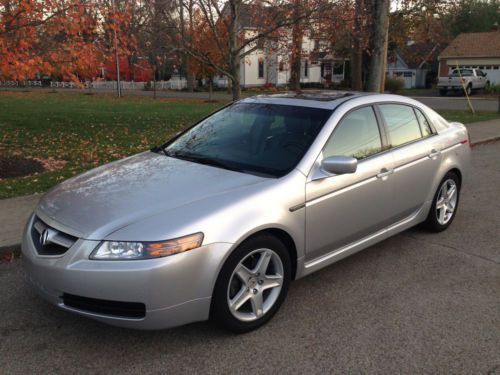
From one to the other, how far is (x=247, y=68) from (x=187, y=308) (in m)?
45.6

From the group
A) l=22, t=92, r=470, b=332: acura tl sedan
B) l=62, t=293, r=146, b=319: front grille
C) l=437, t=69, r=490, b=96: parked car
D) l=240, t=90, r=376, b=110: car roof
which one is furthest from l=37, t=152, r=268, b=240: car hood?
l=437, t=69, r=490, b=96: parked car

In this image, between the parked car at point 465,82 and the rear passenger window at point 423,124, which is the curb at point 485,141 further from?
the parked car at point 465,82

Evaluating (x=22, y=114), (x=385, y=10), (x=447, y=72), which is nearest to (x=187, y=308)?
(x=385, y=10)

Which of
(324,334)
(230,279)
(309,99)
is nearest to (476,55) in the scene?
(309,99)

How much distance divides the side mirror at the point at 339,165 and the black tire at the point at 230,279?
0.69 meters

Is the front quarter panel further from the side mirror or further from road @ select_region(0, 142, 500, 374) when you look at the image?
road @ select_region(0, 142, 500, 374)

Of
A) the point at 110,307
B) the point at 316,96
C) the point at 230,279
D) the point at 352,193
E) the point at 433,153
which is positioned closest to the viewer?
the point at 110,307

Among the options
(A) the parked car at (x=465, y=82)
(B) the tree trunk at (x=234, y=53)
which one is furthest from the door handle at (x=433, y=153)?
(A) the parked car at (x=465, y=82)

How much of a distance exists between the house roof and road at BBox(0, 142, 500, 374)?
43.9 metres

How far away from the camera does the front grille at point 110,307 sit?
289 centimetres

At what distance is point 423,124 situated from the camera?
16.5ft

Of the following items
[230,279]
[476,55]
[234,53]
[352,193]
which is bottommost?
[230,279]

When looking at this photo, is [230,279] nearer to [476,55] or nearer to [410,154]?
[410,154]

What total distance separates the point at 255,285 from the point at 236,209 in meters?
0.56
